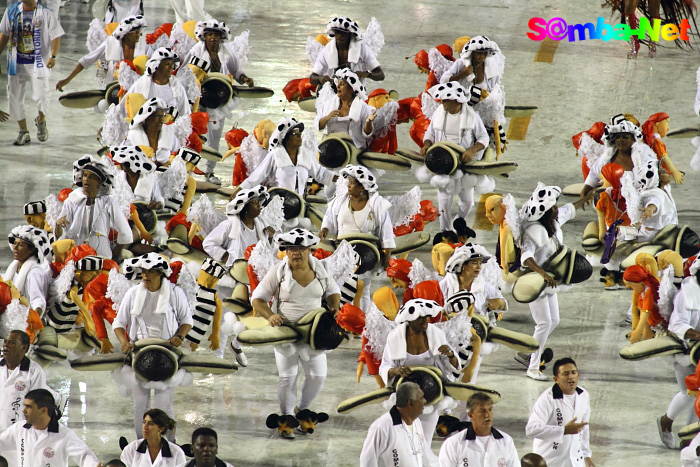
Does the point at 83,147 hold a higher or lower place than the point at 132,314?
lower

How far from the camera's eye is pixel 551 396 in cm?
685

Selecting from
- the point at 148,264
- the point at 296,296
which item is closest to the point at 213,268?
the point at 296,296

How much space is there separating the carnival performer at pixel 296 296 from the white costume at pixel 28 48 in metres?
6.16

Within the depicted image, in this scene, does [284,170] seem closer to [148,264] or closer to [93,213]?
[93,213]

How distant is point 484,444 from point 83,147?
839 centimetres

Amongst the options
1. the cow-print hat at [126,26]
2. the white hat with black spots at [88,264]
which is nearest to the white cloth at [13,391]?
the white hat with black spots at [88,264]

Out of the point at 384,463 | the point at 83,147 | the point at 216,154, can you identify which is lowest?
the point at 83,147

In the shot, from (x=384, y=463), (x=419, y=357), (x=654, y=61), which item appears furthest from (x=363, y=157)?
(x=654, y=61)

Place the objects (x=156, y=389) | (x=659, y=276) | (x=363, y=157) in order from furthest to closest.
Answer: (x=363, y=157), (x=659, y=276), (x=156, y=389)

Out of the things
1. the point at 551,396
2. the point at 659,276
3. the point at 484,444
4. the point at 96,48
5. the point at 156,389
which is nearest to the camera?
the point at 484,444

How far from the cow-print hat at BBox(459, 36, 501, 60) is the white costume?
185 inches

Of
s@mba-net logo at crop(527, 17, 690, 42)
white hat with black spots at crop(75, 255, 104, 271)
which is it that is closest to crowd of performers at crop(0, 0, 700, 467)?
white hat with black spots at crop(75, 255, 104, 271)

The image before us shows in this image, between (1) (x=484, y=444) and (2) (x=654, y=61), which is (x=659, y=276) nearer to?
(1) (x=484, y=444)

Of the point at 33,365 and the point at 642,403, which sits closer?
the point at 33,365
